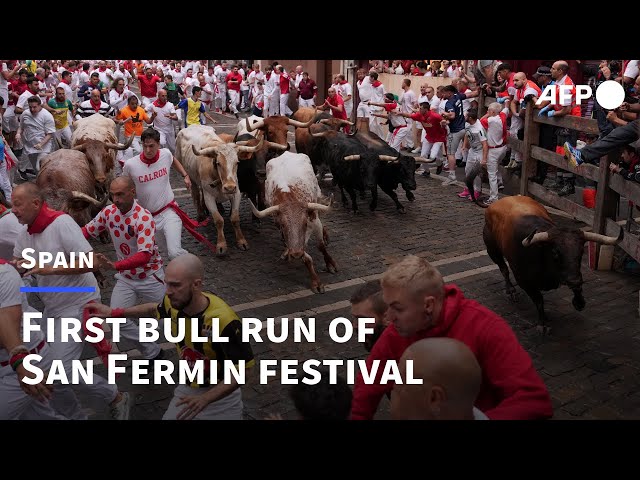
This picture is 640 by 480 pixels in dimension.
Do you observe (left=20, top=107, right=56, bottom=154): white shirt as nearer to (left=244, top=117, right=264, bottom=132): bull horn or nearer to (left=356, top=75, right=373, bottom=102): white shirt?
(left=244, top=117, right=264, bottom=132): bull horn

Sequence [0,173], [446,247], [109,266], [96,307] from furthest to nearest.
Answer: [0,173], [446,247], [109,266], [96,307]

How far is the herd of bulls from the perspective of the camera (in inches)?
279

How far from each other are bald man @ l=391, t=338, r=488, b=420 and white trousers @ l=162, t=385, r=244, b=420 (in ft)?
6.23

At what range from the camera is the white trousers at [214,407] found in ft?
13.9

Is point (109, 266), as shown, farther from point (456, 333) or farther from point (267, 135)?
point (267, 135)

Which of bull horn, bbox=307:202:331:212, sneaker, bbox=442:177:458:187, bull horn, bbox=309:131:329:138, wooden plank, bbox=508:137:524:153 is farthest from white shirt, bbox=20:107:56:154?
wooden plank, bbox=508:137:524:153

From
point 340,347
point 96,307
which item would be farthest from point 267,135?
point 96,307

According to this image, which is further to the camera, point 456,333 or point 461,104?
point 461,104

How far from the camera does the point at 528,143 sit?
39.3 feet

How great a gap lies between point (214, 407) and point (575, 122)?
838 centimetres

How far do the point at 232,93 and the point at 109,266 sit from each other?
76.6 feet

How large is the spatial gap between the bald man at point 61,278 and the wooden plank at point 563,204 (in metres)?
7.49

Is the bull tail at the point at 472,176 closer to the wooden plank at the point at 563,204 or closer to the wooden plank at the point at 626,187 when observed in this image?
the wooden plank at the point at 563,204
